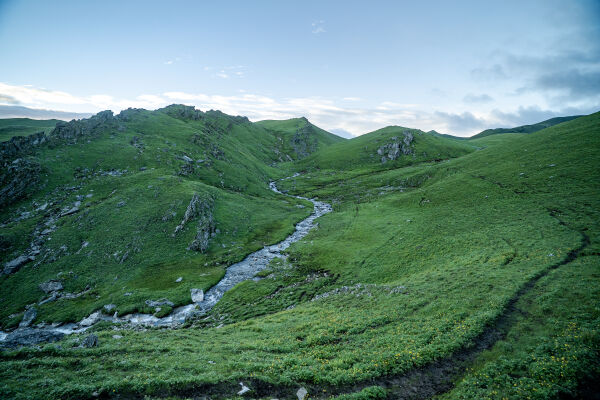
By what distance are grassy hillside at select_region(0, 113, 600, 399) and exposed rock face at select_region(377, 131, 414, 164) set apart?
105m

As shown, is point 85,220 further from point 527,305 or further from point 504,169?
point 504,169

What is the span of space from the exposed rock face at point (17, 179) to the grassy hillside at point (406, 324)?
225 feet

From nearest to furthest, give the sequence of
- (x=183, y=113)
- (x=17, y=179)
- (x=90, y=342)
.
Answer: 1. (x=90, y=342)
2. (x=17, y=179)
3. (x=183, y=113)

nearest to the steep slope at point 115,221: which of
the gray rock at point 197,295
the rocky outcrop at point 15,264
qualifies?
the rocky outcrop at point 15,264

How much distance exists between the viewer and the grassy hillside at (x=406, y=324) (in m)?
15.7

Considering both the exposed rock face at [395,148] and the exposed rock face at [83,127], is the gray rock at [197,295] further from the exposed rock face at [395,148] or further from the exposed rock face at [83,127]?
the exposed rock face at [395,148]

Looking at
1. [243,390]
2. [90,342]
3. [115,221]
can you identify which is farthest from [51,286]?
[243,390]

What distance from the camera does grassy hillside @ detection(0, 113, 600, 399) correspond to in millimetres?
15711

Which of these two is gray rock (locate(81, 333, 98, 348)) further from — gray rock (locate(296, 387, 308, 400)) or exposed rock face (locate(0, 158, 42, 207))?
exposed rock face (locate(0, 158, 42, 207))

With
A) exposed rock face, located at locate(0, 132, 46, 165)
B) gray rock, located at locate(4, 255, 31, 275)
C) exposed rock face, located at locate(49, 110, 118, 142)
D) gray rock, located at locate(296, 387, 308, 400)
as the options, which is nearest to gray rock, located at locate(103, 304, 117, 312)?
gray rock, located at locate(4, 255, 31, 275)

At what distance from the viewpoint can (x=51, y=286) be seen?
46.2 metres

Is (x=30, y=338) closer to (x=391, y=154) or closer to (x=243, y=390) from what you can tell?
(x=243, y=390)

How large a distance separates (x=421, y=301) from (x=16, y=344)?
3816 centimetres

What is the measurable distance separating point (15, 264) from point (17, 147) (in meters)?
53.2
